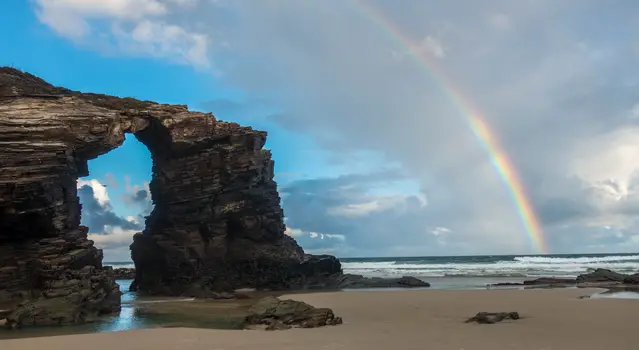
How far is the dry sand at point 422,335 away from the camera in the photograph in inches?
571

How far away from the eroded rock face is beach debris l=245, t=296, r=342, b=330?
9282mm

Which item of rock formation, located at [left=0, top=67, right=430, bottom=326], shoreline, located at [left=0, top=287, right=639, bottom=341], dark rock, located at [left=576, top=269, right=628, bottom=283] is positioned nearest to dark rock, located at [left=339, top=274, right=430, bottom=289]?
rock formation, located at [left=0, top=67, right=430, bottom=326]

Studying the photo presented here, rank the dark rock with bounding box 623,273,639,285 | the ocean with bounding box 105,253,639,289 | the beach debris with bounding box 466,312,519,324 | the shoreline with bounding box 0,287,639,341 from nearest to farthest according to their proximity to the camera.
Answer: the beach debris with bounding box 466,312,519,324 < the shoreline with bounding box 0,287,639,341 < the dark rock with bounding box 623,273,639,285 < the ocean with bounding box 105,253,639,289

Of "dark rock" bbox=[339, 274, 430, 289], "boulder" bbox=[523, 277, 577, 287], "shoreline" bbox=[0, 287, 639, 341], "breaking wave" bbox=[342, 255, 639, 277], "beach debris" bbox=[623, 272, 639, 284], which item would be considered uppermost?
"breaking wave" bbox=[342, 255, 639, 277]

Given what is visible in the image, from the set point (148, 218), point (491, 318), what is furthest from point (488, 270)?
point (491, 318)

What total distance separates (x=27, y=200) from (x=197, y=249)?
1626 cm

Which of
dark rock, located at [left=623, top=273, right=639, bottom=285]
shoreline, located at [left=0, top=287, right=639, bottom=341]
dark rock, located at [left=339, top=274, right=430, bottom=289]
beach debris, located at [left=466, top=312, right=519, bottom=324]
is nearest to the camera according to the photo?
beach debris, located at [left=466, top=312, right=519, bottom=324]

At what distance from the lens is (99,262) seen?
101 feet

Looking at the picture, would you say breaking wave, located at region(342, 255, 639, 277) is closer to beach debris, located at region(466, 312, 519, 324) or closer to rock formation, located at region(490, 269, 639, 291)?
rock formation, located at region(490, 269, 639, 291)

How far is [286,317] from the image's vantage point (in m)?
19.5

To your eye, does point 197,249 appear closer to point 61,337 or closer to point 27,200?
point 27,200

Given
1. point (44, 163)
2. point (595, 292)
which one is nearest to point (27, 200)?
point (44, 163)

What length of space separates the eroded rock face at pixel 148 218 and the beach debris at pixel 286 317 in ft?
30.5

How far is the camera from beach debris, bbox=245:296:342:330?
18984mm
